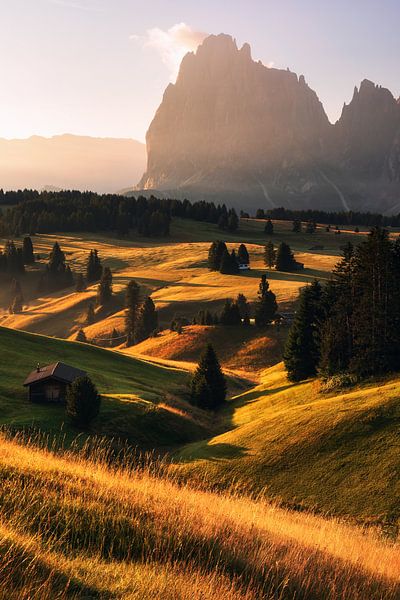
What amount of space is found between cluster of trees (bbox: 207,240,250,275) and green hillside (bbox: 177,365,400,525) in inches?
4553

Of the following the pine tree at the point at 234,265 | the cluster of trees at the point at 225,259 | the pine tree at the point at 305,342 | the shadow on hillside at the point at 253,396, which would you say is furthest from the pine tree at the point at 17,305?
the pine tree at the point at 305,342

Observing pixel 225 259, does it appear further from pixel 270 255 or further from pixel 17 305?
pixel 17 305

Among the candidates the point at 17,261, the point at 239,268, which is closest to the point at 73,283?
the point at 17,261

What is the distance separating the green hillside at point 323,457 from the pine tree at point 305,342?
14.4 meters

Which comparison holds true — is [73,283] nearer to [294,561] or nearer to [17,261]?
[17,261]

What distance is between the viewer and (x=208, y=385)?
59.4 meters

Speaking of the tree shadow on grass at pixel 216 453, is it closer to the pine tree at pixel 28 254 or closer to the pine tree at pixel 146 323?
the pine tree at pixel 146 323

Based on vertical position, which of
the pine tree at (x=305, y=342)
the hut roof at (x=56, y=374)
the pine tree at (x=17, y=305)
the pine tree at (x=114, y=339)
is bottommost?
the pine tree at (x=114, y=339)

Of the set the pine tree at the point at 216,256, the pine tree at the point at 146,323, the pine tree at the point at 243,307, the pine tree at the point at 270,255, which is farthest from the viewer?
the pine tree at the point at 216,256

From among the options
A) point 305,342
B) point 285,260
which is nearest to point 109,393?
point 305,342

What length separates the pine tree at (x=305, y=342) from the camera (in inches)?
2203

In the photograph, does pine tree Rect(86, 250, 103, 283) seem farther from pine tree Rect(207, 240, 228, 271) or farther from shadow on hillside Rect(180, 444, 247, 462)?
shadow on hillside Rect(180, 444, 247, 462)

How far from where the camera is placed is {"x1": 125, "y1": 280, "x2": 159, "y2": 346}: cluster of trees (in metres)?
119

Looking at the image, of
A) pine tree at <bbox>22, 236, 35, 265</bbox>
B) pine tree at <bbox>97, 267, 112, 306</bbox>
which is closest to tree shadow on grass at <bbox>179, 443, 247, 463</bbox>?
pine tree at <bbox>97, 267, 112, 306</bbox>
